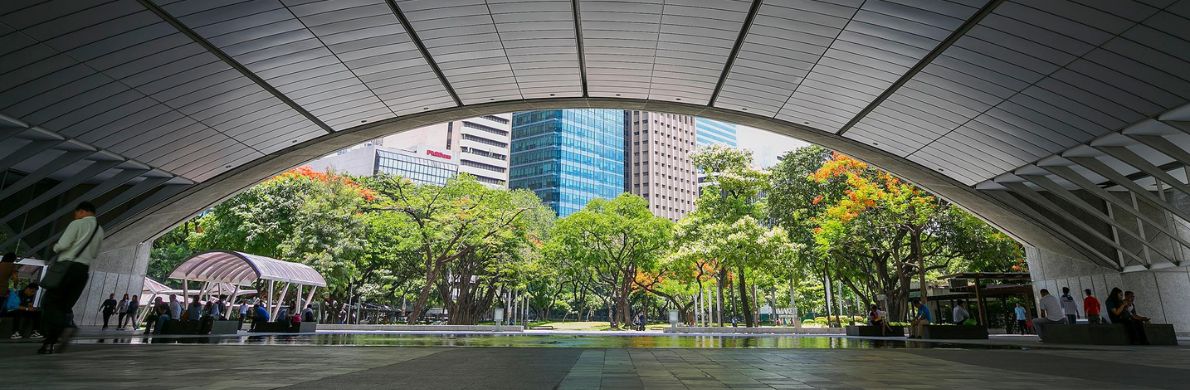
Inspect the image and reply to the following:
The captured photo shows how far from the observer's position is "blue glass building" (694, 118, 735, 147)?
515 feet

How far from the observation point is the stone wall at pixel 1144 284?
762 inches

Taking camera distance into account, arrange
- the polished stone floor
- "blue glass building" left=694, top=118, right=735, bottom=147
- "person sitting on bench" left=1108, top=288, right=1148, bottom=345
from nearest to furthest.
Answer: the polished stone floor → "person sitting on bench" left=1108, top=288, right=1148, bottom=345 → "blue glass building" left=694, top=118, right=735, bottom=147

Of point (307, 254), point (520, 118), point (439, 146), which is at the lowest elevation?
point (307, 254)

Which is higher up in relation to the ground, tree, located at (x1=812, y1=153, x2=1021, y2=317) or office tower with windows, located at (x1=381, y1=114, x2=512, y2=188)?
office tower with windows, located at (x1=381, y1=114, x2=512, y2=188)

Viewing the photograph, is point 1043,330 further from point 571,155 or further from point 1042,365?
point 571,155

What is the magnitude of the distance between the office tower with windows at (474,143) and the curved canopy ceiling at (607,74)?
93248mm

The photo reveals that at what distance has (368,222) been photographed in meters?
36.3

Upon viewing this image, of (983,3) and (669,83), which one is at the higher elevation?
(669,83)

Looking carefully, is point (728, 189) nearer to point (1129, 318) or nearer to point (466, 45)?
point (1129, 318)

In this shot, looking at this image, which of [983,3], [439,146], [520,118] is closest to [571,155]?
[520,118]

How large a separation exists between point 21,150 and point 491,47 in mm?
12191

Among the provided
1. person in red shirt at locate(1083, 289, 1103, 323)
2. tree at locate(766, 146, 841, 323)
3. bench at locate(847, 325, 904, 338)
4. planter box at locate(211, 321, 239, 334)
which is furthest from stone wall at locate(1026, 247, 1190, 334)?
planter box at locate(211, 321, 239, 334)

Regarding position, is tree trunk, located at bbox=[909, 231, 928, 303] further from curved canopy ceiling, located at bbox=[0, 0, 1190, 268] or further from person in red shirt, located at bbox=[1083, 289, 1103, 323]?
person in red shirt, located at bbox=[1083, 289, 1103, 323]

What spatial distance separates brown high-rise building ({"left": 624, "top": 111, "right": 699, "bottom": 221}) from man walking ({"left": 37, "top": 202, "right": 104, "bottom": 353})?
131784mm
